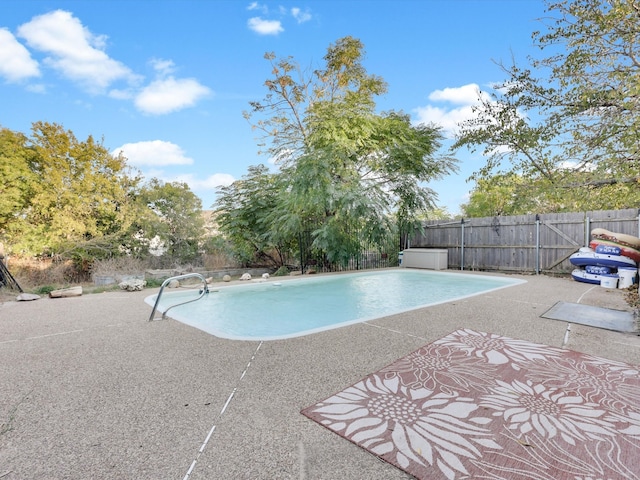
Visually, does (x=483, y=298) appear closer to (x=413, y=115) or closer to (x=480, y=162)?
(x=480, y=162)

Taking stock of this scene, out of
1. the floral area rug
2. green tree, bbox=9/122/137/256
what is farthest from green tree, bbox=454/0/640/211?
green tree, bbox=9/122/137/256

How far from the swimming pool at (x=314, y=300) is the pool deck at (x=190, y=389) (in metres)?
0.52

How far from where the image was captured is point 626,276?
5.93m

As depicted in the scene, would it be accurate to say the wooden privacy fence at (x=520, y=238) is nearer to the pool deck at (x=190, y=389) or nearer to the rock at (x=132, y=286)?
the pool deck at (x=190, y=389)

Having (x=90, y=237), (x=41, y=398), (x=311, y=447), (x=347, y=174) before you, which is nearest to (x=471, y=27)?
(x=347, y=174)

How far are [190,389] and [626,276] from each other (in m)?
7.64

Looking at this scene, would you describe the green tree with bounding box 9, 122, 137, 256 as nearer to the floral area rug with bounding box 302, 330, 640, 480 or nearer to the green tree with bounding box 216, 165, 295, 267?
the green tree with bounding box 216, 165, 295, 267

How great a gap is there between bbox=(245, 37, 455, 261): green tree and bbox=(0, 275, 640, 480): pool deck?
4.77 metres

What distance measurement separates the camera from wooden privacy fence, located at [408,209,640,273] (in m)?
7.36

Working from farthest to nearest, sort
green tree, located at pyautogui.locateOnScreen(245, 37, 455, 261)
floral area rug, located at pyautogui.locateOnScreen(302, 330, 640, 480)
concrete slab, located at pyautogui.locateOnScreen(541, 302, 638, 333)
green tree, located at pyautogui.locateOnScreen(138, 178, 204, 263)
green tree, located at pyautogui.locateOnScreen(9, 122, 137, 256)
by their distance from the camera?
green tree, located at pyautogui.locateOnScreen(138, 178, 204, 263) → green tree, located at pyautogui.locateOnScreen(9, 122, 137, 256) → green tree, located at pyautogui.locateOnScreen(245, 37, 455, 261) → concrete slab, located at pyautogui.locateOnScreen(541, 302, 638, 333) → floral area rug, located at pyautogui.locateOnScreen(302, 330, 640, 480)

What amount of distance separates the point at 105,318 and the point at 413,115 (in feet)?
31.1

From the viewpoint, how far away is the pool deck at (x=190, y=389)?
1.40 m

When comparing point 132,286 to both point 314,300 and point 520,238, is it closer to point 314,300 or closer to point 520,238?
point 314,300

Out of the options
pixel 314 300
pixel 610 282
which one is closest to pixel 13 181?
pixel 314 300
